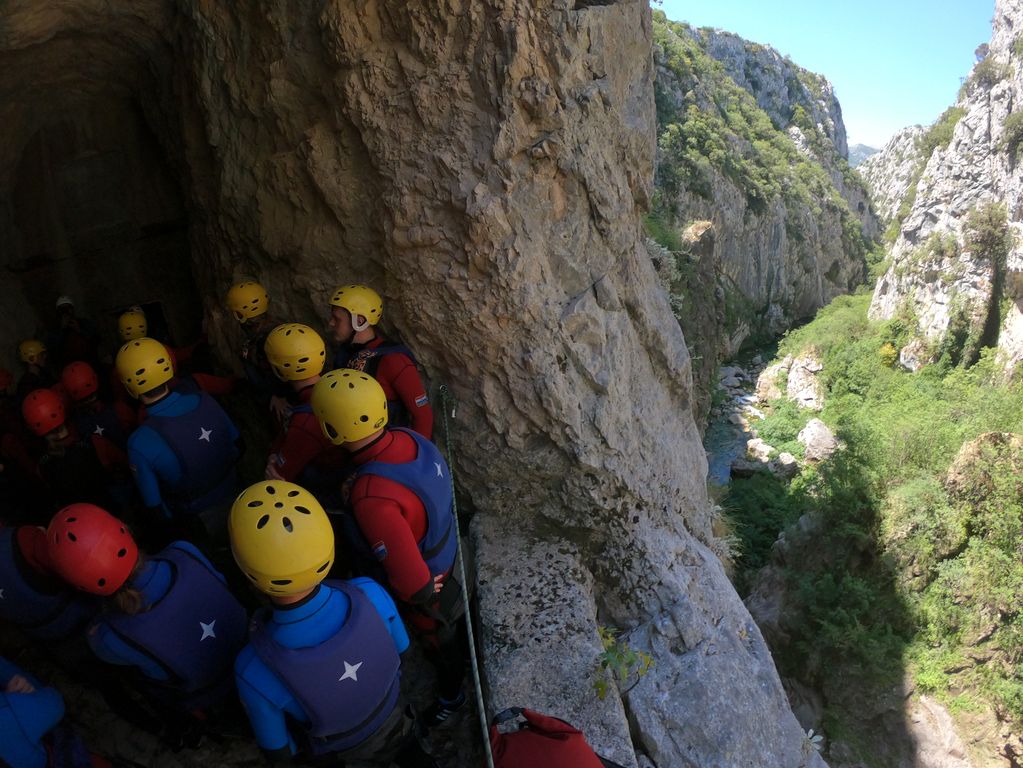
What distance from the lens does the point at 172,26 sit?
4.52 meters

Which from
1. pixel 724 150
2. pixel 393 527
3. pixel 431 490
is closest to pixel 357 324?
pixel 431 490

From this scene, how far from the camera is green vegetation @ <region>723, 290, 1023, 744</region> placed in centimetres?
1160

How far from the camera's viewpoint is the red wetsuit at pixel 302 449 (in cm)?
303

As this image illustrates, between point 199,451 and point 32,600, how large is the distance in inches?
37.6


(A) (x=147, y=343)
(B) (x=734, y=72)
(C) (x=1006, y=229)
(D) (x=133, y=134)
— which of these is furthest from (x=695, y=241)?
(B) (x=734, y=72)

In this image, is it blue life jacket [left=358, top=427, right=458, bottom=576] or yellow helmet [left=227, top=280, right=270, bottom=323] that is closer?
blue life jacket [left=358, top=427, right=458, bottom=576]

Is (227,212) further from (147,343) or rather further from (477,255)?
(477,255)

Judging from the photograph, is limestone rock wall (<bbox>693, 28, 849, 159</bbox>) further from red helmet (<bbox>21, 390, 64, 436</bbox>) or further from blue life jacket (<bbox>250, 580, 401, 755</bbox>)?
blue life jacket (<bbox>250, 580, 401, 755</bbox>)

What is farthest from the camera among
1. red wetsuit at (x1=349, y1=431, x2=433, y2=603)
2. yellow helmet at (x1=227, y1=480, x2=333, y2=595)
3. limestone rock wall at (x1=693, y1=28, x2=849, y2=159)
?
limestone rock wall at (x1=693, y1=28, x2=849, y2=159)

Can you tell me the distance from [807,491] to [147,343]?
1870 cm

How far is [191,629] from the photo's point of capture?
227 centimetres

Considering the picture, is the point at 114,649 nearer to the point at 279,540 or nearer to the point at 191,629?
the point at 191,629

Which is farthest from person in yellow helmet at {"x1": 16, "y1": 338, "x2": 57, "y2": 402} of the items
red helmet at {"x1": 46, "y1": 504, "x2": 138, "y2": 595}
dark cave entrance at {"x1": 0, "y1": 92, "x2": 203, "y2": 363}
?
red helmet at {"x1": 46, "y1": 504, "x2": 138, "y2": 595}

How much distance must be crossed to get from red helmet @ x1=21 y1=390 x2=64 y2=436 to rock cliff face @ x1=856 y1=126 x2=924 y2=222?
6830 centimetres
